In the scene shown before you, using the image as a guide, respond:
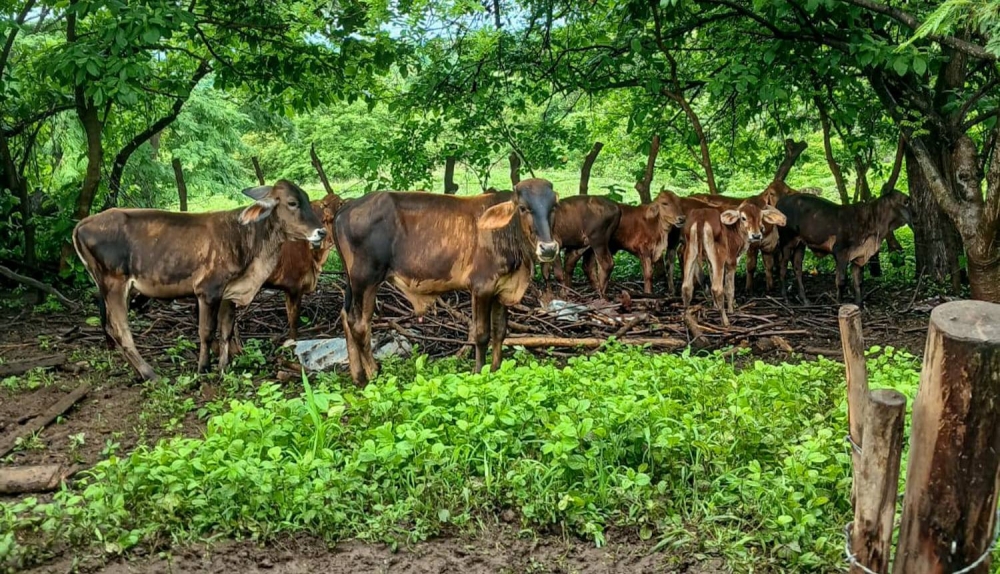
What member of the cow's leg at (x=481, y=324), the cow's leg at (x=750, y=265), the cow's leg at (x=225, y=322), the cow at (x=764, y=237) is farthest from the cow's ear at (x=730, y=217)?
the cow's leg at (x=225, y=322)

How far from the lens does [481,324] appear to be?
7758 millimetres

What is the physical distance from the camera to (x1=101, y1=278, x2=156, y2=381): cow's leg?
26.4 ft

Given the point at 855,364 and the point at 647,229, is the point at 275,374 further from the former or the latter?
the point at 647,229

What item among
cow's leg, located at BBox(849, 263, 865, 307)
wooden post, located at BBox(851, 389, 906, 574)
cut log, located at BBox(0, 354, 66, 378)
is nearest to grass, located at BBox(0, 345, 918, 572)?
wooden post, located at BBox(851, 389, 906, 574)

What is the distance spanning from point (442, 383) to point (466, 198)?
8.32 ft

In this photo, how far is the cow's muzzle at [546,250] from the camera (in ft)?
23.7

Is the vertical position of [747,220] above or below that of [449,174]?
below

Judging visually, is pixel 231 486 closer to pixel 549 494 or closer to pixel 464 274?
pixel 549 494

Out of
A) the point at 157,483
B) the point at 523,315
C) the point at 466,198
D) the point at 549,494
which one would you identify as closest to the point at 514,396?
the point at 549,494

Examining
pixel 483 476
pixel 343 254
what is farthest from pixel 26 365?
pixel 483 476

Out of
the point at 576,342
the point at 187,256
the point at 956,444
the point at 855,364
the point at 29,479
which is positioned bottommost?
the point at 29,479

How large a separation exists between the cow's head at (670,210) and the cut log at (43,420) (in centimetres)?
768

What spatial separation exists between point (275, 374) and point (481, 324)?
2097 millimetres

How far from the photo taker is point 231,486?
4691 millimetres
